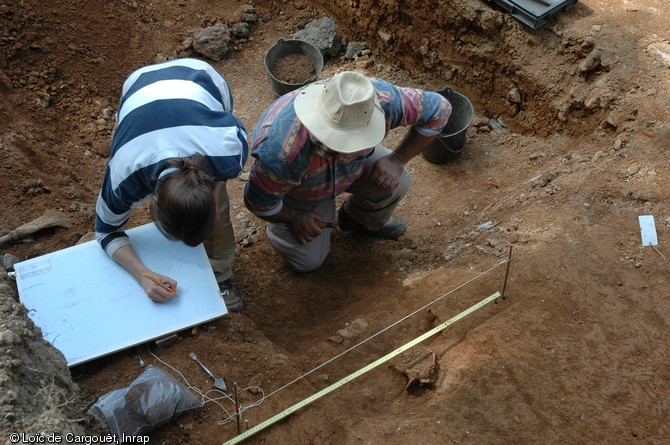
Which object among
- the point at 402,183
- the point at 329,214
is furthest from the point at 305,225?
the point at 402,183

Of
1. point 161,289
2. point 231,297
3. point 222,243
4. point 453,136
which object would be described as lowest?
point 231,297

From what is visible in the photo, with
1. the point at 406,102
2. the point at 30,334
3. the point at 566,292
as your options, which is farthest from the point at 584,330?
the point at 30,334

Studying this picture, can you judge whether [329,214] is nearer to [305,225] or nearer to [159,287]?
[305,225]

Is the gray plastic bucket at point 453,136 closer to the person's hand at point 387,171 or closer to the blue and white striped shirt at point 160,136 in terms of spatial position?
the person's hand at point 387,171

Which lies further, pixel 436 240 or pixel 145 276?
pixel 436 240

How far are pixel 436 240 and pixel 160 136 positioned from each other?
2.41 metres

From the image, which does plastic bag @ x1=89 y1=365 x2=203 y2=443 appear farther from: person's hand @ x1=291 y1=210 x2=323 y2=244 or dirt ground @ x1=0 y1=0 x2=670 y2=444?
person's hand @ x1=291 y1=210 x2=323 y2=244

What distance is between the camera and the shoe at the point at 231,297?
3539mm

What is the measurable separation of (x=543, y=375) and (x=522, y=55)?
10.5 feet

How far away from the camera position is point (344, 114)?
2676mm

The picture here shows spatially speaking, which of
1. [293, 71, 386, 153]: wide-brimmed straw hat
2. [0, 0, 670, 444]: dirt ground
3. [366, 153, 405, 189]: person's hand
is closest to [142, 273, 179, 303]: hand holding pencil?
[0, 0, 670, 444]: dirt ground

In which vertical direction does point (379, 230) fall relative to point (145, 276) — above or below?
below

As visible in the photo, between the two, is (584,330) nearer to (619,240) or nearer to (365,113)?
(619,240)

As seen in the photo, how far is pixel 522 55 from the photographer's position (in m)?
4.88
